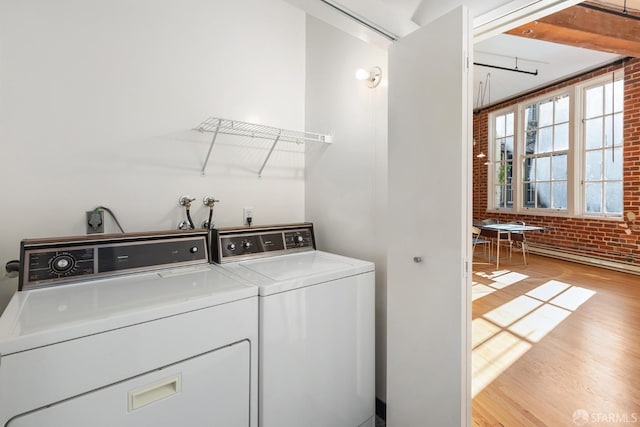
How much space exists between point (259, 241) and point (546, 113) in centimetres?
636

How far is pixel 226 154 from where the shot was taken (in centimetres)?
190

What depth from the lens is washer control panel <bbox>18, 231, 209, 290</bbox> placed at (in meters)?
1.16

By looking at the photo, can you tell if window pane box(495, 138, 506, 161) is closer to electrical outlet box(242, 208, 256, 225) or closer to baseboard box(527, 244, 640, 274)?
baseboard box(527, 244, 640, 274)

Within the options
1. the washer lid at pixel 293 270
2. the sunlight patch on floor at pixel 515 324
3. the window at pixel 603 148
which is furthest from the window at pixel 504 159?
the washer lid at pixel 293 270

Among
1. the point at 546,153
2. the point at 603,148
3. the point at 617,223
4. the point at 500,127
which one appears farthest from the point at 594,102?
the point at 617,223

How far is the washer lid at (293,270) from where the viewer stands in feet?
4.07

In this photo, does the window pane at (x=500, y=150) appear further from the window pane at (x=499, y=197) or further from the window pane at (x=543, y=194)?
the window pane at (x=543, y=194)

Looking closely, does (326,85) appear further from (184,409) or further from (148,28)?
(184,409)

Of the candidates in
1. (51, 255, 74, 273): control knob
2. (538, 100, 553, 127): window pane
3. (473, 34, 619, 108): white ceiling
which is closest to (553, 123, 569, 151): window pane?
(538, 100, 553, 127): window pane

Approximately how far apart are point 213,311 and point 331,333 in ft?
1.85

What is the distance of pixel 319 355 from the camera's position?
1324 mm

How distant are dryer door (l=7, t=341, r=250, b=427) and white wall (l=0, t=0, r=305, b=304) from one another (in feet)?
2.90

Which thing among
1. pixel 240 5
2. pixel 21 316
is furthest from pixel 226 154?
pixel 21 316

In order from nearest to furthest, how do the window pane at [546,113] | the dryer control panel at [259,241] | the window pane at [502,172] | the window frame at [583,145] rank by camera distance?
1. the dryer control panel at [259,241]
2. the window frame at [583,145]
3. the window pane at [546,113]
4. the window pane at [502,172]
